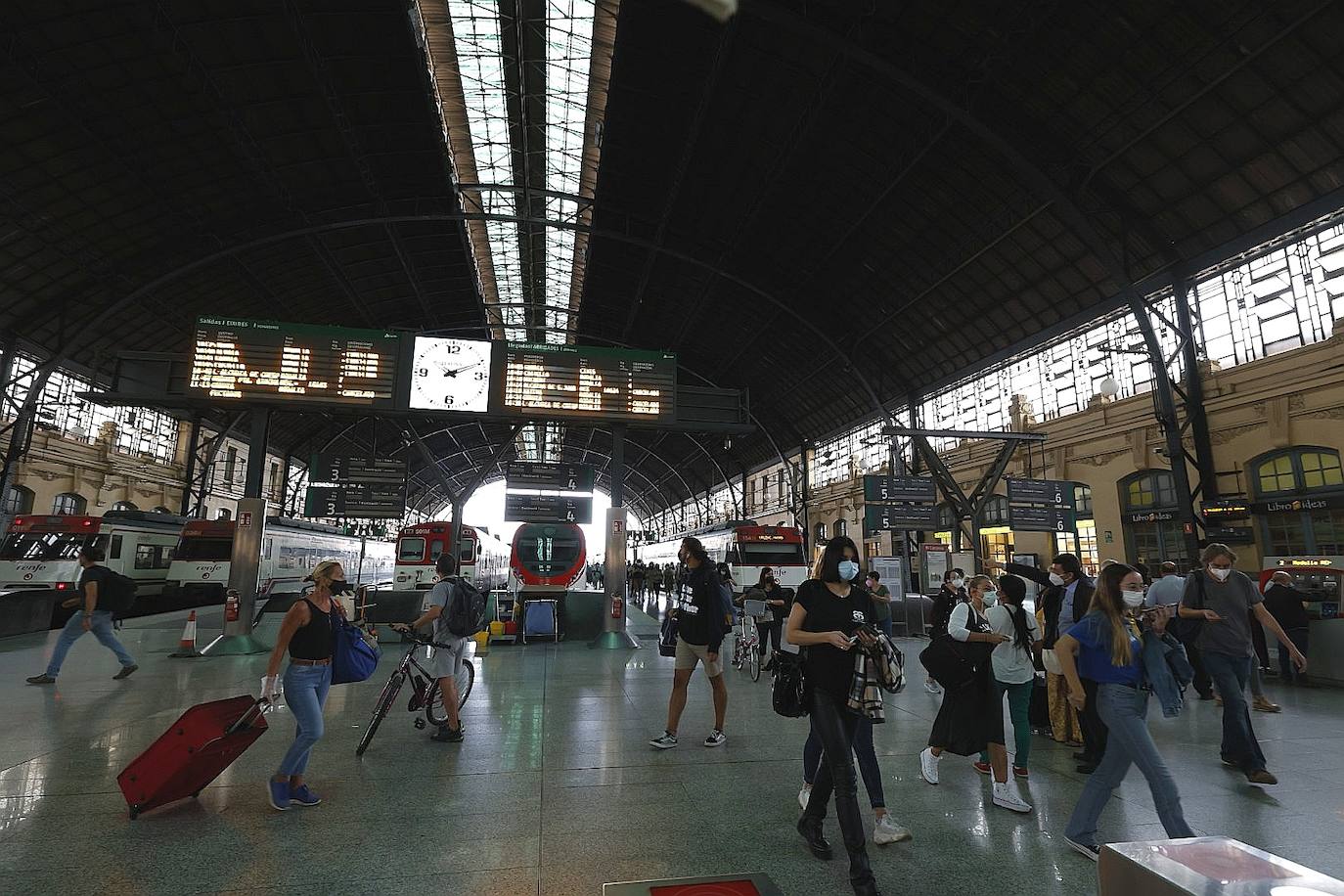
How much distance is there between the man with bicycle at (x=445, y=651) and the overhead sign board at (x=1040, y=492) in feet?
47.3

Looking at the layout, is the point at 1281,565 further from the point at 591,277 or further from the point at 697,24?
the point at 591,277

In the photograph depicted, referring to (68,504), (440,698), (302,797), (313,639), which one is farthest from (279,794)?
(68,504)

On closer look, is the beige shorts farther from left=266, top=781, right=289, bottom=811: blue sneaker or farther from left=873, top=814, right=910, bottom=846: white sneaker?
left=266, top=781, right=289, bottom=811: blue sneaker

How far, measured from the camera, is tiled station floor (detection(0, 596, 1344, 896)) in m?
3.48

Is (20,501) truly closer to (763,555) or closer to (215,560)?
(215,560)

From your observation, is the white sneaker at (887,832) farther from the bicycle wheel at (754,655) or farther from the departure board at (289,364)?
the departure board at (289,364)

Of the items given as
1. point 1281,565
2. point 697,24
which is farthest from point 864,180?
point 1281,565

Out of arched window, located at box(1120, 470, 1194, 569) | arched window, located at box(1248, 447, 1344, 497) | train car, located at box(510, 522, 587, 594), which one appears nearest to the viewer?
arched window, located at box(1248, 447, 1344, 497)

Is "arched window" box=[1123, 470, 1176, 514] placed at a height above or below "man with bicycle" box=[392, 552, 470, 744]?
above

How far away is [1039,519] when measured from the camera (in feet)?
53.7

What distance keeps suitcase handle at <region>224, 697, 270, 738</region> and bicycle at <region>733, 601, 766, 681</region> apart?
271 inches

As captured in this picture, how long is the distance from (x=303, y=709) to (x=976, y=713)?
477 cm

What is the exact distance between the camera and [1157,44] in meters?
12.8

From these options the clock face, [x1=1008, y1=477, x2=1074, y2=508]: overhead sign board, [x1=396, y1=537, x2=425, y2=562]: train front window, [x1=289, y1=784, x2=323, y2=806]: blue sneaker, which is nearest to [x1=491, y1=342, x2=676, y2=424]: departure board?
the clock face
